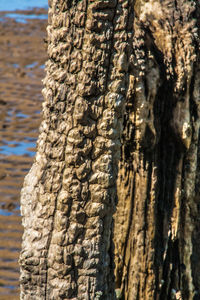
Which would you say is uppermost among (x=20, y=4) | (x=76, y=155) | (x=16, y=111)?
(x=20, y=4)

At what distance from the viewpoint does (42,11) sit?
14.9m

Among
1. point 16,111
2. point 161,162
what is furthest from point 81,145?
point 16,111

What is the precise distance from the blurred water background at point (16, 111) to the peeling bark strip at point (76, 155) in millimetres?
487

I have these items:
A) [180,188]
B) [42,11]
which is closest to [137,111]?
[180,188]

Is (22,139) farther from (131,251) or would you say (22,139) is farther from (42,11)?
(42,11)

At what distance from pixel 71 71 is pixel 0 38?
10.7 m

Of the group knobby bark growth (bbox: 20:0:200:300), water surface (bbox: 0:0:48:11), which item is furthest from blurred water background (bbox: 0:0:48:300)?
knobby bark growth (bbox: 20:0:200:300)

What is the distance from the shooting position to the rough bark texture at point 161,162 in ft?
8.10

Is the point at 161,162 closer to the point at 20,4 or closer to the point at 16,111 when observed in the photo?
the point at 16,111

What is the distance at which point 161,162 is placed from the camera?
2574 mm

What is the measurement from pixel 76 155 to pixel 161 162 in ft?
2.31

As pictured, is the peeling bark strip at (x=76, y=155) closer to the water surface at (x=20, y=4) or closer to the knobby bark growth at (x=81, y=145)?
the knobby bark growth at (x=81, y=145)

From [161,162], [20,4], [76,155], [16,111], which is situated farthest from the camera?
[20,4]

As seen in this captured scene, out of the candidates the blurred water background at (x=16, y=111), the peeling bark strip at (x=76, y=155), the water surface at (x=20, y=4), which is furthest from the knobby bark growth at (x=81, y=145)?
the water surface at (x=20, y=4)
